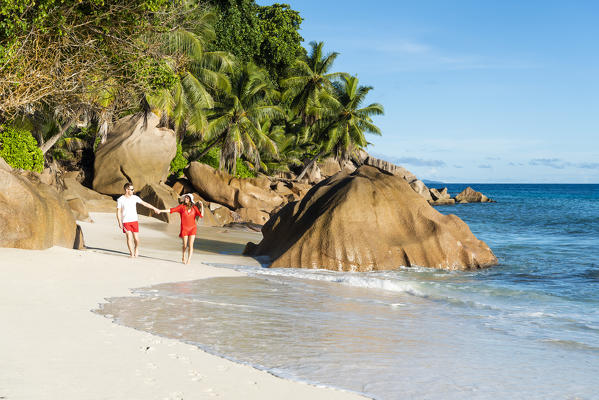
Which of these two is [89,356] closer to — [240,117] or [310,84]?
[240,117]

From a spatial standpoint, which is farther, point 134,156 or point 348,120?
point 348,120

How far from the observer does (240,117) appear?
35.2 m

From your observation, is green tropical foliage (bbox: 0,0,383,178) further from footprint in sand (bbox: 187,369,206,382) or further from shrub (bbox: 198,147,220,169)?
footprint in sand (bbox: 187,369,206,382)

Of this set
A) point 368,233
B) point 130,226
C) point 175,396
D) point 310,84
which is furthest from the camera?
point 310,84

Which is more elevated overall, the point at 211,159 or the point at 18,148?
the point at 211,159

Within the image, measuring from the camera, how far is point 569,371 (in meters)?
4.98

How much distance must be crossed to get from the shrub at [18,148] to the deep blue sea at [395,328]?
42.2ft

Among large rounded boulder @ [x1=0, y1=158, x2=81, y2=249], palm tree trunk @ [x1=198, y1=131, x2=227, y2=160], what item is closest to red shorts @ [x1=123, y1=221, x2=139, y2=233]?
large rounded boulder @ [x1=0, y1=158, x2=81, y2=249]

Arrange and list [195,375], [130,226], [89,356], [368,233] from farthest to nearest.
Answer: [368,233], [130,226], [89,356], [195,375]

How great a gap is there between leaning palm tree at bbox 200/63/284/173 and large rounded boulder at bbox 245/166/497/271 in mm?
22372

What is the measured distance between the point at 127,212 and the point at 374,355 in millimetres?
7188

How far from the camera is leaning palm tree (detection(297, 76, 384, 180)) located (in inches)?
1761

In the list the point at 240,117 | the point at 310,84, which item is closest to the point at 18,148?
the point at 240,117

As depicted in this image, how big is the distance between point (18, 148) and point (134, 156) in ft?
21.1
